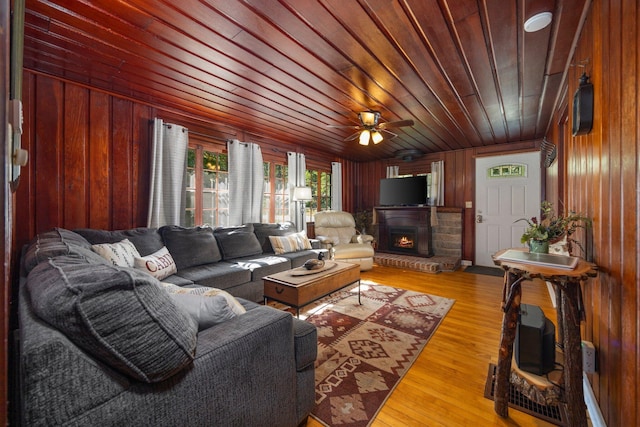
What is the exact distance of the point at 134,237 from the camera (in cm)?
270

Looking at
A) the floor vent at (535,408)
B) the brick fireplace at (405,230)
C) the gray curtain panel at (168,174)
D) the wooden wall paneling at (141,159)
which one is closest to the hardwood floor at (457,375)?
the floor vent at (535,408)

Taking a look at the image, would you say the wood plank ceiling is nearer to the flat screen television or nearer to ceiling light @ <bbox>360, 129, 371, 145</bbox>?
ceiling light @ <bbox>360, 129, 371, 145</bbox>

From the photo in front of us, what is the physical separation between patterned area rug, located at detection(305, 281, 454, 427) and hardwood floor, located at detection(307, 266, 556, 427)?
0.08 metres

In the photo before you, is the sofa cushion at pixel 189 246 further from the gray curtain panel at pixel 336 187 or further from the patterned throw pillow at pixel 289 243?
the gray curtain panel at pixel 336 187

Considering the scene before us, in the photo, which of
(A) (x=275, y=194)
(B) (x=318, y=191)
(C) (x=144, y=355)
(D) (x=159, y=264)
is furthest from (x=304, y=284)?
(B) (x=318, y=191)

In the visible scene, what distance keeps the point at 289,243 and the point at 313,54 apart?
2544 mm

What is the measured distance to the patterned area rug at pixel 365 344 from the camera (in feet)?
5.35

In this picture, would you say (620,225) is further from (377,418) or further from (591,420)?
(377,418)

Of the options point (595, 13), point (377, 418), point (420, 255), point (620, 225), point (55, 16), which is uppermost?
point (55, 16)

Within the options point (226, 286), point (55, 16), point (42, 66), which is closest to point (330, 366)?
point (226, 286)

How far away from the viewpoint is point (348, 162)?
6398 mm

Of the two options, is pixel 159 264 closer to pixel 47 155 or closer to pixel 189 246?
pixel 189 246

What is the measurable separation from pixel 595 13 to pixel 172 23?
247cm

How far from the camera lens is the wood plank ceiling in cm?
162
